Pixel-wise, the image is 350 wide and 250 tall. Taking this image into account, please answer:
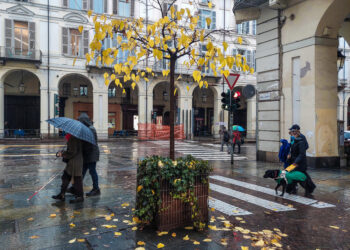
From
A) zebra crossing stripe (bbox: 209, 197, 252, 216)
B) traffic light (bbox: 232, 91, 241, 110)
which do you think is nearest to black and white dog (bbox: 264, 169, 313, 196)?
zebra crossing stripe (bbox: 209, 197, 252, 216)

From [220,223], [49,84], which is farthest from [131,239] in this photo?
[49,84]

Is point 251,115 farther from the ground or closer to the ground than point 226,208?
farther from the ground

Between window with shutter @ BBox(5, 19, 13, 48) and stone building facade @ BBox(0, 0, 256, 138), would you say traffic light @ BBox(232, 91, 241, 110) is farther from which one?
window with shutter @ BBox(5, 19, 13, 48)

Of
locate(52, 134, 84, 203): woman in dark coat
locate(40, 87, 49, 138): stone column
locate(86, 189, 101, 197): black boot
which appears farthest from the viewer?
locate(40, 87, 49, 138): stone column

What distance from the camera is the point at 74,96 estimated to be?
1173 inches

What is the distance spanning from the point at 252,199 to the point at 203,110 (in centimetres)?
3012

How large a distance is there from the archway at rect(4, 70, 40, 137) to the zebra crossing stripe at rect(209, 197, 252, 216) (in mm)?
24340

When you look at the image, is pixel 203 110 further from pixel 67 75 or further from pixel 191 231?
pixel 191 231

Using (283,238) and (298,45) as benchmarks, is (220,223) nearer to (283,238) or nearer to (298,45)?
(283,238)

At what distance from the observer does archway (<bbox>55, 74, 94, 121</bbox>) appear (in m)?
29.3

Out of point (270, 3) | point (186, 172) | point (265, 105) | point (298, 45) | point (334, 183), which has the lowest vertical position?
point (334, 183)

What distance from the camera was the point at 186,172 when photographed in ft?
13.9

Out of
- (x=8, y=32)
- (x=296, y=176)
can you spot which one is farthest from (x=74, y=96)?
(x=296, y=176)

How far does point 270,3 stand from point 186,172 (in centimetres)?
946
